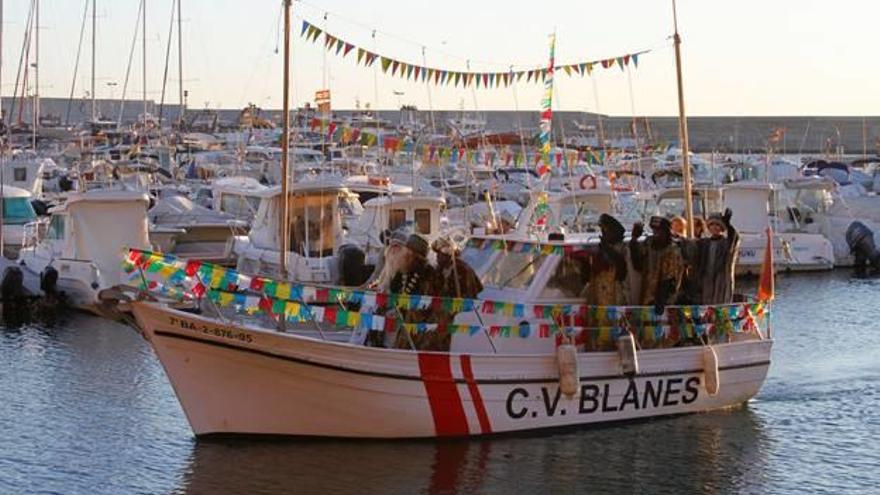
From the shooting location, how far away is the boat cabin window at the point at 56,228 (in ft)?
104

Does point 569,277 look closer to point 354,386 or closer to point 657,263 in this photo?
point 657,263

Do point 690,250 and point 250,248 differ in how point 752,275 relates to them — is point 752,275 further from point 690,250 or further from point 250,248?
point 690,250

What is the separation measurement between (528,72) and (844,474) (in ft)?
26.6

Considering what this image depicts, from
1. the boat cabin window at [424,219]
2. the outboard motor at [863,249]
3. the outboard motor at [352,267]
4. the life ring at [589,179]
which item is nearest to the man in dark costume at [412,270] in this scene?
the outboard motor at [352,267]

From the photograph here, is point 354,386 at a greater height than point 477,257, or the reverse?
point 477,257

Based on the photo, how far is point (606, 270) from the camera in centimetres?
1822

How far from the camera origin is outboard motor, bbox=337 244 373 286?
2952 centimetres

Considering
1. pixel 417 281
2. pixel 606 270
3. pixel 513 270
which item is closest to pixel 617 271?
pixel 606 270

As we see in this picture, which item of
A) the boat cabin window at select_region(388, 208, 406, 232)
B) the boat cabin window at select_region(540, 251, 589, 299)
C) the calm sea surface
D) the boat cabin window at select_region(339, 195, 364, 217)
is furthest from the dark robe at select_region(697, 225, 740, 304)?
the boat cabin window at select_region(339, 195, 364, 217)

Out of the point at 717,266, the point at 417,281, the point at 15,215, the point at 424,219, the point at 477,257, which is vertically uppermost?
the point at 15,215

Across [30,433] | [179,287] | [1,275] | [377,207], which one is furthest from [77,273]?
[179,287]

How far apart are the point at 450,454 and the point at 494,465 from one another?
593 mm

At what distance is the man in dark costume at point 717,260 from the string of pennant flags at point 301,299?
186 cm

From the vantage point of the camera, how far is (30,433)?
1869 centimetres
